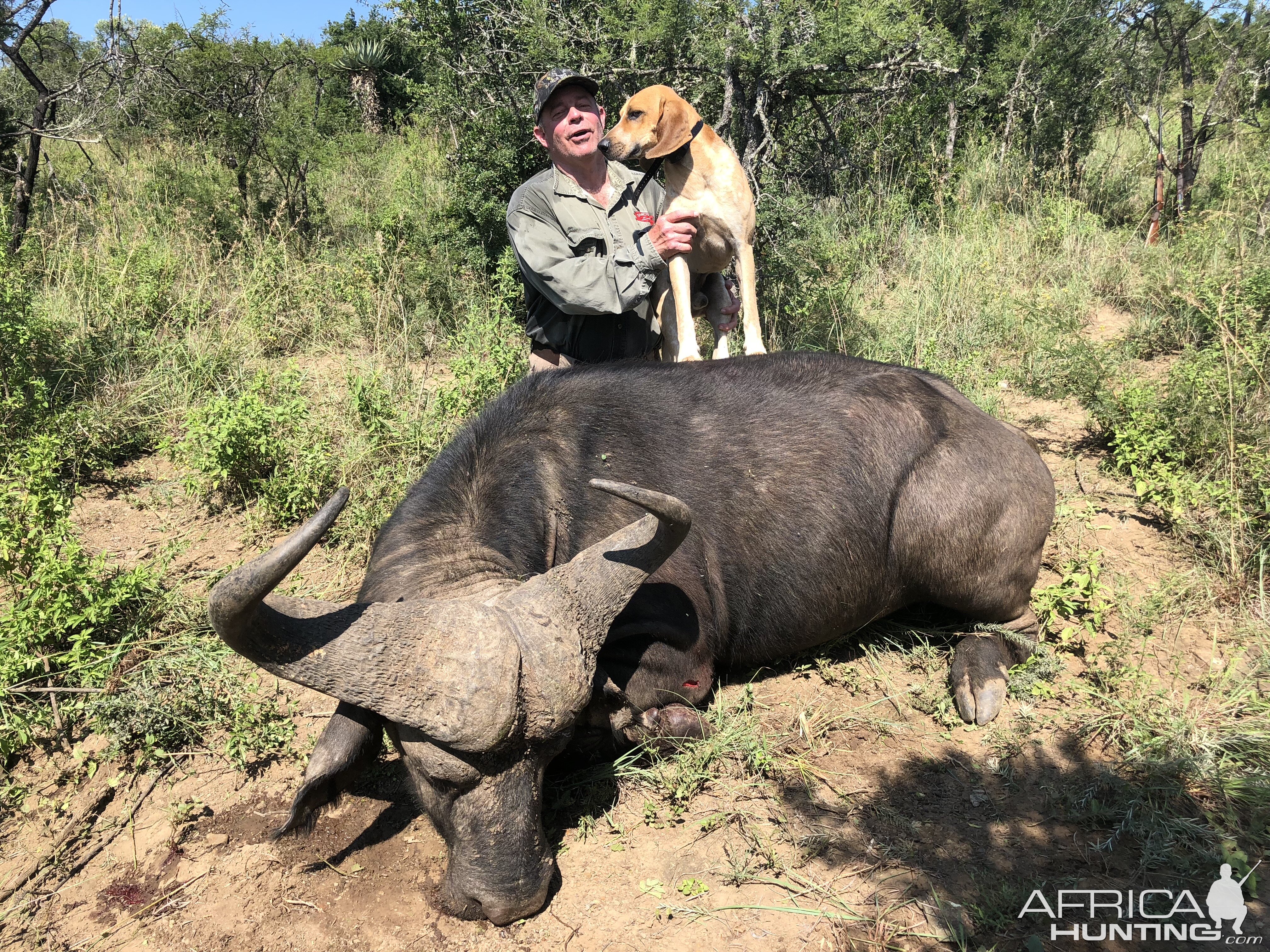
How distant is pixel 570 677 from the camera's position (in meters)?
2.61

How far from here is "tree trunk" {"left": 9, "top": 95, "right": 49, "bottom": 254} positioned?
7355mm

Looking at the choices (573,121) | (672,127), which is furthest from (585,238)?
(672,127)

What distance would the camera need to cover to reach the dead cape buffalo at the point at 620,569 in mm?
2473

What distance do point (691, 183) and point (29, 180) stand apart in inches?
256

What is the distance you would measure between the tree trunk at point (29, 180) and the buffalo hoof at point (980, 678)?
26.5ft

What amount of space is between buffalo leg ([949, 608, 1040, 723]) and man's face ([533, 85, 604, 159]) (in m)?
3.40

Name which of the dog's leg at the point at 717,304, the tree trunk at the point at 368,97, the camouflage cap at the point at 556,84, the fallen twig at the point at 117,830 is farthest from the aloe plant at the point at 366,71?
the fallen twig at the point at 117,830

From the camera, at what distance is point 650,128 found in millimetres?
4707

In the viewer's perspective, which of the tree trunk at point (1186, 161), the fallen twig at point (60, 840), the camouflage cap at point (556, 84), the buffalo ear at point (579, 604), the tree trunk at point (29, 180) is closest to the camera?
the buffalo ear at point (579, 604)

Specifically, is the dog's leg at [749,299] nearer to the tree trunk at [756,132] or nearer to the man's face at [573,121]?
the man's face at [573,121]

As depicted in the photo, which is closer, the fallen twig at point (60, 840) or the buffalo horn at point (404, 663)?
the buffalo horn at point (404, 663)

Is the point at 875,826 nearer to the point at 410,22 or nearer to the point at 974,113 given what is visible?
the point at 410,22

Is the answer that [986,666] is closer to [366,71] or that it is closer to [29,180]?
[29,180]

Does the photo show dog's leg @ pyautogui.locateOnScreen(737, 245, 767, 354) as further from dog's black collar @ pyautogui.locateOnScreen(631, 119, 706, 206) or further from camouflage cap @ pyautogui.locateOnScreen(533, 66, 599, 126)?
camouflage cap @ pyautogui.locateOnScreen(533, 66, 599, 126)
